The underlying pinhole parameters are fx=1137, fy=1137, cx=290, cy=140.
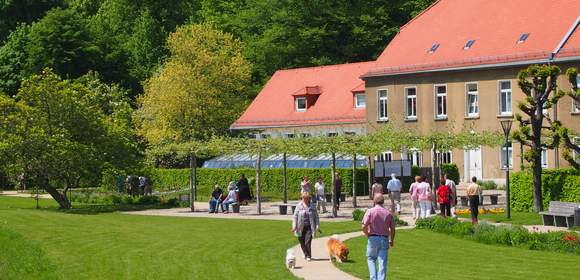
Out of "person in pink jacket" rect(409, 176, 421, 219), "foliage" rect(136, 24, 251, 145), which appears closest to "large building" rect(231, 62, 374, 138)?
"foliage" rect(136, 24, 251, 145)

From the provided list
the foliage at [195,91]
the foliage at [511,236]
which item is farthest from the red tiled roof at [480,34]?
the foliage at [511,236]

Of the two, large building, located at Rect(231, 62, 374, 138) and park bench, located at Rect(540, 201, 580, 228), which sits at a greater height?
large building, located at Rect(231, 62, 374, 138)

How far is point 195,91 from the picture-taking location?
82.6 meters

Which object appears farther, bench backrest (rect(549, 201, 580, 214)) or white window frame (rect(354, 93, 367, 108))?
white window frame (rect(354, 93, 367, 108))

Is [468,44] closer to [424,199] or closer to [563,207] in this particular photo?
[424,199]

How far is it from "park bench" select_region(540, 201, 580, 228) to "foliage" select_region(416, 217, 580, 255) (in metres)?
4.23

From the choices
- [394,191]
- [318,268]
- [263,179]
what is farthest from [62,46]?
[318,268]

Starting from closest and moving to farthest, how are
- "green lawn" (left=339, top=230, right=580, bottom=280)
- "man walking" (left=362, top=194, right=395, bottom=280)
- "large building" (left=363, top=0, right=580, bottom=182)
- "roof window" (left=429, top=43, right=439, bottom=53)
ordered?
"man walking" (left=362, top=194, right=395, bottom=280), "green lawn" (left=339, top=230, right=580, bottom=280), "large building" (left=363, top=0, right=580, bottom=182), "roof window" (left=429, top=43, right=439, bottom=53)

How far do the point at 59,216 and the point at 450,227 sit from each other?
57.0 feet

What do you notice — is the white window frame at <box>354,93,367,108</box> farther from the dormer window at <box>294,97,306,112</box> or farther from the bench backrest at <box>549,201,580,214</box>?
the bench backrest at <box>549,201,580,214</box>

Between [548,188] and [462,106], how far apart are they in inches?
870

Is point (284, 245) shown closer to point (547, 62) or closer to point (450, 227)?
point (450, 227)

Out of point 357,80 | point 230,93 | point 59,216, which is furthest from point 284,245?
→ point 230,93

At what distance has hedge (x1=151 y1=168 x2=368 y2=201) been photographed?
65938mm
